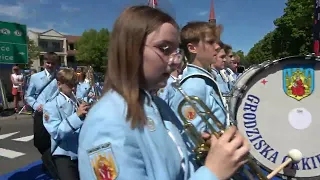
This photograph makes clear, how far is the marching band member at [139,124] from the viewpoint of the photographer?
100cm

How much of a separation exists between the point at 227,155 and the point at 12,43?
35.1 ft

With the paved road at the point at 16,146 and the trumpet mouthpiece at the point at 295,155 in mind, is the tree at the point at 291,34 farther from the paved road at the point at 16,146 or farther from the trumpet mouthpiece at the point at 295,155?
the trumpet mouthpiece at the point at 295,155

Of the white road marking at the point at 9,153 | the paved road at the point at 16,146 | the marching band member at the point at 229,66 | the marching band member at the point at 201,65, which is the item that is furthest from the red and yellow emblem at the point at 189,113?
the white road marking at the point at 9,153

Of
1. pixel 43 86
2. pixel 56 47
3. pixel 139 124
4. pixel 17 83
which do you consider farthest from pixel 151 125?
pixel 56 47

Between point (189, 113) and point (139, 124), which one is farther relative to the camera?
point (189, 113)

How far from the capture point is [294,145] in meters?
2.27

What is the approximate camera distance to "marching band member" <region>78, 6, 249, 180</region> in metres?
1.00

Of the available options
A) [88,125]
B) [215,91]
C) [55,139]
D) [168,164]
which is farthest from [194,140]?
[55,139]

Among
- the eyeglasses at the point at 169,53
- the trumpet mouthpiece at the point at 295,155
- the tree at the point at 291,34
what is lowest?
the trumpet mouthpiece at the point at 295,155

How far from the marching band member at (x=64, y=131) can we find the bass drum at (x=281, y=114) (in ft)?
4.93

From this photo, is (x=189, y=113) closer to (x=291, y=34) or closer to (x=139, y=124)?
(x=139, y=124)

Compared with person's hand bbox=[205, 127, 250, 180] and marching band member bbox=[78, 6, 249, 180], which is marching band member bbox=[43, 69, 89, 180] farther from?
person's hand bbox=[205, 127, 250, 180]

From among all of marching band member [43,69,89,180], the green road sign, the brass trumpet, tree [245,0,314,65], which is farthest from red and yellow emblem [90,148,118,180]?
tree [245,0,314,65]

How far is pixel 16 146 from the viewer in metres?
6.81
